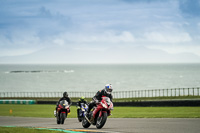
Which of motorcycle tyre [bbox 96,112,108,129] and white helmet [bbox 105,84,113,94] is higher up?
white helmet [bbox 105,84,113,94]

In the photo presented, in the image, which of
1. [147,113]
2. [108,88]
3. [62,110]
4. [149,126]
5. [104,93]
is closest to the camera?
[108,88]

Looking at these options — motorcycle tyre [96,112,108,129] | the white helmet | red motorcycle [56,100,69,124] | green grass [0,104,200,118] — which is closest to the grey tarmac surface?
motorcycle tyre [96,112,108,129]

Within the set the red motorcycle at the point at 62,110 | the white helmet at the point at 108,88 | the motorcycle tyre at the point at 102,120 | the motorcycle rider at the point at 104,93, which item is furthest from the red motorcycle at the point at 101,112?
the red motorcycle at the point at 62,110

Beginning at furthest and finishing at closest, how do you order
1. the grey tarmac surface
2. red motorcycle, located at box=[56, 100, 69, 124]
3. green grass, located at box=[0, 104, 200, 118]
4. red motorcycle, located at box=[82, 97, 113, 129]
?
green grass, located at box=[0, 104, 200, 118], red motorcycle, located at box=[56, 100, 69, 124], red motorcycle, located at box=[82, 97, 113, 129], the grey tarmac surface

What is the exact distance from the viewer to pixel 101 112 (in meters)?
13.4

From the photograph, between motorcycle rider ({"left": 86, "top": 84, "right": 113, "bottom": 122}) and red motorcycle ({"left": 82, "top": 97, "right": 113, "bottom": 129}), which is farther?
red motorcycle ({"left": 82, "top": 97, "right": 113, "bottom": 129})

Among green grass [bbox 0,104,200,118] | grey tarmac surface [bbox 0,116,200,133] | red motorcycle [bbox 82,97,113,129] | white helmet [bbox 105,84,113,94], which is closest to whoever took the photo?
grey tarmac surface [bbox 0,116,200,133]

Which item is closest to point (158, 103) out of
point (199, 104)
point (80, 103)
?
point (199, 104)

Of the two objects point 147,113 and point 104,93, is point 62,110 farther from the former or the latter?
point 147,113

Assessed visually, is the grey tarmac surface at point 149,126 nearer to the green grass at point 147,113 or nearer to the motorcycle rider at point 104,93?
the motorcycle rider at point 104,93

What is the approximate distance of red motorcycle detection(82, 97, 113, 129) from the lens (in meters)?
13.3

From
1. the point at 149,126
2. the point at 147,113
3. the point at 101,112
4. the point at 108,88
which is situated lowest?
the point at 147,113

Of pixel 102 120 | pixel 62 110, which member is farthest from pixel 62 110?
pixel 102 120

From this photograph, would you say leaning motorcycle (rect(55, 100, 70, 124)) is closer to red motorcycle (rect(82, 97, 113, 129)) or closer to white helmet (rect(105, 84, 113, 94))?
red motorcycle (rect(82, 97, 113, 129))
